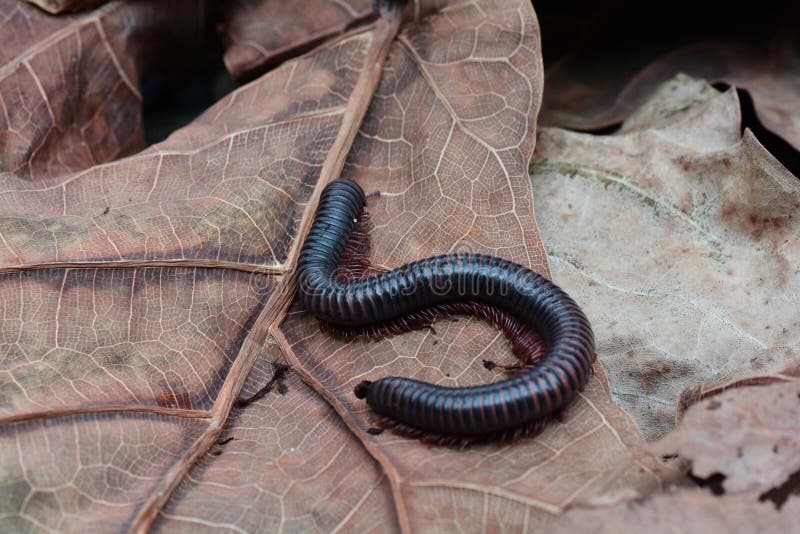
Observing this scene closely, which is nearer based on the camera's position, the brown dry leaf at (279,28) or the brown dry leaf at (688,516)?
the brown dry leaf at (688,516)

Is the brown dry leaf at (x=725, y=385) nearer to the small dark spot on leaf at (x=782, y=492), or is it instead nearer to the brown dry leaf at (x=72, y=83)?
Result: the small dark spot on leaf at (x=782, y=492)

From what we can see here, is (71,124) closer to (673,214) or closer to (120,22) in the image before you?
(120,22)

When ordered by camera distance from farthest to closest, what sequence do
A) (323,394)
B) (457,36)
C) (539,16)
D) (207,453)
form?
(539,16)
(457,36)
(323,394)
(207,453)

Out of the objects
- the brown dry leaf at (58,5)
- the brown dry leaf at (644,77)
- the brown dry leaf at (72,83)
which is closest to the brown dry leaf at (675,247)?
the brown dry leaf at (644,77)

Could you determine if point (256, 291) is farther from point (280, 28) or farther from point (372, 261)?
point (280, 28)

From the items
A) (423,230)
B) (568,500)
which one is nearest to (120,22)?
(423,230)
